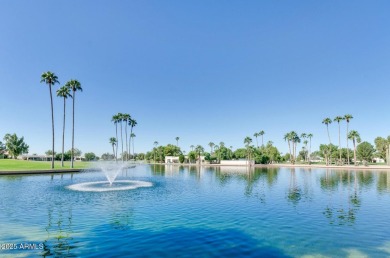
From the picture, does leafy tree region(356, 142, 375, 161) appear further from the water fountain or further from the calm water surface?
the water fountain

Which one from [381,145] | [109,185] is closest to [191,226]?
[109,185]

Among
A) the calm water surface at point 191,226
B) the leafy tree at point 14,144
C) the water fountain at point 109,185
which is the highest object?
the leafy tree at point 14,144

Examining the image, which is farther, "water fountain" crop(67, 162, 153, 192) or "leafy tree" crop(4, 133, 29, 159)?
"leafy tree" crop(4, 133, 29, 159)

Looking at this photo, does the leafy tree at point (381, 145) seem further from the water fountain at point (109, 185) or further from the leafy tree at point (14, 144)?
the leafy tree at point (14, 144)

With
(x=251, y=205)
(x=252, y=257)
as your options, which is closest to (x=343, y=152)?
(x=251, y=205)

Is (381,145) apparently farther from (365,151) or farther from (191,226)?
(191,226)

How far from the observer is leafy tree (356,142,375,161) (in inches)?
5884

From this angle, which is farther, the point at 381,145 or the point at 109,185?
the point at 381,145

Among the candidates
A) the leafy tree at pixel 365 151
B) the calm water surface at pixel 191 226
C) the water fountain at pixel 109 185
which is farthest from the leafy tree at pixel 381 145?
the water fountain at pixel 109 185

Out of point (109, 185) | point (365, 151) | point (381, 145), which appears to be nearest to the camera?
point (109, 185)

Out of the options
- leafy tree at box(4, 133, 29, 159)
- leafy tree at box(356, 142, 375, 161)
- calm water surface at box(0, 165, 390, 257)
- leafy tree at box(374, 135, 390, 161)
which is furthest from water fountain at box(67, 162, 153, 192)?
leafy tree at box(374, 135, 390, 161)

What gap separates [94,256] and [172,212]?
873cm

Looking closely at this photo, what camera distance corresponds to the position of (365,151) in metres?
Result: 149

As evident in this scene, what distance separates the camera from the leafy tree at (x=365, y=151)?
149 meters
